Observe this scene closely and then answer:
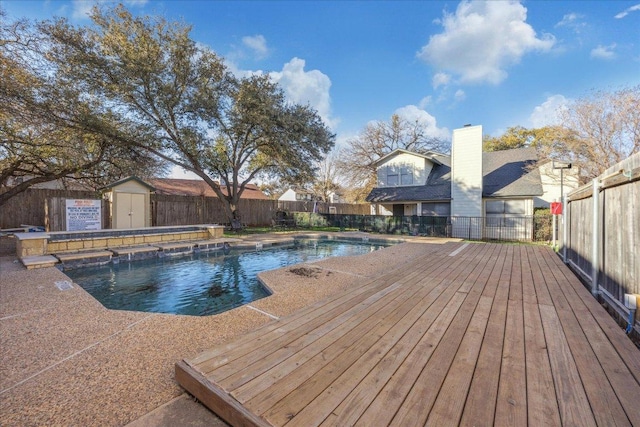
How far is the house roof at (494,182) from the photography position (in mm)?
13883

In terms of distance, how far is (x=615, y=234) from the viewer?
3.17m

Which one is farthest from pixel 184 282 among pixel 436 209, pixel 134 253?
pixel 436 209

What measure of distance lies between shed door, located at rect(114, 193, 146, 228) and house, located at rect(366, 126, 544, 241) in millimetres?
12396

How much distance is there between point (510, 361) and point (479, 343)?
→ 30 centimetres

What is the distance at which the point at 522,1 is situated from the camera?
337 inches

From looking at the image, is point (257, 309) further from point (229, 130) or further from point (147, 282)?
point (229, 130)

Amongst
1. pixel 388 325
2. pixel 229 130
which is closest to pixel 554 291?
pixel 388 325

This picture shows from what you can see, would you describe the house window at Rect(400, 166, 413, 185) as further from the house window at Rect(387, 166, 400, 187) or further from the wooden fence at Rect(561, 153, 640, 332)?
the wooden fence at Rect(561, 153, 640, 332)

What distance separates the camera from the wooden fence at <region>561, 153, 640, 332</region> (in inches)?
105

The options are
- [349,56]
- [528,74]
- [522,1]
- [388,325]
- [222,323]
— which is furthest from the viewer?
[349,56]

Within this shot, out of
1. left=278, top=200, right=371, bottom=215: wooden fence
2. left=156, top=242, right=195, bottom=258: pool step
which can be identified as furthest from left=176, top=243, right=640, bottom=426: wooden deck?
left=278, top=200, right=371, bottom=215: wooden fence

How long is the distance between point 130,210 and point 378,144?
20824mm

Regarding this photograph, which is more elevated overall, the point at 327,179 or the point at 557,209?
the point at 327,179

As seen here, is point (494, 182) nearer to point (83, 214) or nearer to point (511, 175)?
point (511, 175)
